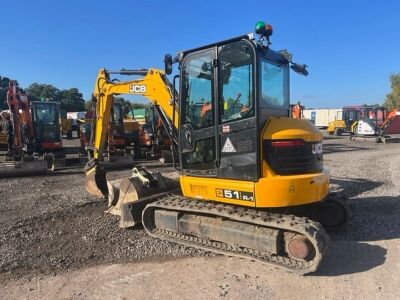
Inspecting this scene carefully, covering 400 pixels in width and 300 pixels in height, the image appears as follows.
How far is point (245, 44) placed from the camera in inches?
215

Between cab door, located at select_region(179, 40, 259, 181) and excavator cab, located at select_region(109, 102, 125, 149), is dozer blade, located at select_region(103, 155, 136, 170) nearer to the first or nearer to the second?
excavator cab, located at select_region(109, 102, 125, 149)

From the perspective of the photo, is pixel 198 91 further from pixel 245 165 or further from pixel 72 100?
pixel 72 100

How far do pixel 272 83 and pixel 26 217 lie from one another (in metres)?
5.06

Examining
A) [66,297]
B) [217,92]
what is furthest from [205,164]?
[66,297]

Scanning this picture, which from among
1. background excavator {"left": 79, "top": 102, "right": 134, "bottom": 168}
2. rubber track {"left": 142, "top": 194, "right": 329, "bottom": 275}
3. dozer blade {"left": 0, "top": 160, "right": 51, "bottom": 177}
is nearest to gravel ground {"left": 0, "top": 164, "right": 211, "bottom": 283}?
rubber track {"left": 142, "top": 194, "right": 329, "bottom": 275}

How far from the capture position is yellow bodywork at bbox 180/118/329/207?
5.34 metres

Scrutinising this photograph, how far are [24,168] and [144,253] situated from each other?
8824 millimetres

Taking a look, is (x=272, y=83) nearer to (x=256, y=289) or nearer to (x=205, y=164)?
(x=205, y=164)

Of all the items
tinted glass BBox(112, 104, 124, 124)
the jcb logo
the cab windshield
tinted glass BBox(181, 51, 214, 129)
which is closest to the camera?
the cab windshield

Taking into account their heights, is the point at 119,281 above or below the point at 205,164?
below

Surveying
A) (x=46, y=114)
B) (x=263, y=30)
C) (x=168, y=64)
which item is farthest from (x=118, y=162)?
(x=263, y=30)

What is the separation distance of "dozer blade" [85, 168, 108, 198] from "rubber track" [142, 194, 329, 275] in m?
2.56

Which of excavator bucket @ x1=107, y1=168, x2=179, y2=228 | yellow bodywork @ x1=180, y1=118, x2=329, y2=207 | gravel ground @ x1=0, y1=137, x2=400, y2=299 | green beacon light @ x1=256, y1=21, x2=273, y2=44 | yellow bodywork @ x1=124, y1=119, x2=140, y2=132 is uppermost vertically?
green beacon light @ x1=256, y1=21, x2=273, y2=44

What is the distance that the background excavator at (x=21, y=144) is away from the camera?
43.6 ft
